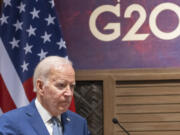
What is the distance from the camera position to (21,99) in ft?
11.2

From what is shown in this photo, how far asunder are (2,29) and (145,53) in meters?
1.30

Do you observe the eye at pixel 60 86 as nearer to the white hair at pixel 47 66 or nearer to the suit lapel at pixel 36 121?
the white hair at pixel 47 66

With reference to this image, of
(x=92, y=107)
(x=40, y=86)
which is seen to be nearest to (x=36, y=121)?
(x=40, y=86)

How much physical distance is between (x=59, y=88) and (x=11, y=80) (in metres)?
1.40

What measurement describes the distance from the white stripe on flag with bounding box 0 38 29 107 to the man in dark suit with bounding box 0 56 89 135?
4.03 ft

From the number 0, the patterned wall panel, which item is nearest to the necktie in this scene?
the patterned wall panel

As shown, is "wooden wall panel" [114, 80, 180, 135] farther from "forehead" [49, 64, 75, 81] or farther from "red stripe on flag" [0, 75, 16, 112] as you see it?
"forehead" [49, 64, 75, 81]

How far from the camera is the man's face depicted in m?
2.13

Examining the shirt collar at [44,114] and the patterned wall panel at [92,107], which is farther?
the patterned wall panel at [92,107]

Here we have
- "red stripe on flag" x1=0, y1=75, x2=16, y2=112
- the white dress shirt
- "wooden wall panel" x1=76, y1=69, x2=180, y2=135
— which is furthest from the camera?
"wooden wall panel" x1=76, y1=69, x2=180, y2=135

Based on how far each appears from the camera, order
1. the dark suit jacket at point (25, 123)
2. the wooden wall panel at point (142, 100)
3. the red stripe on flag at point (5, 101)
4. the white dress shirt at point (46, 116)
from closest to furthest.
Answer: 1. the dark suit jacket at point (25, 123)
2. the white dress shirt at point (46, 116)
3. the red stripe on flag at point (5, 101)
4. the wooden wall panel at point (142, 100)

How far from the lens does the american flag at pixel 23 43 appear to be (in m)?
3.42

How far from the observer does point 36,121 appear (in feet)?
7.02

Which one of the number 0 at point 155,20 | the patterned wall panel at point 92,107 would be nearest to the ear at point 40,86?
the patterned wall panel at point 92,107
